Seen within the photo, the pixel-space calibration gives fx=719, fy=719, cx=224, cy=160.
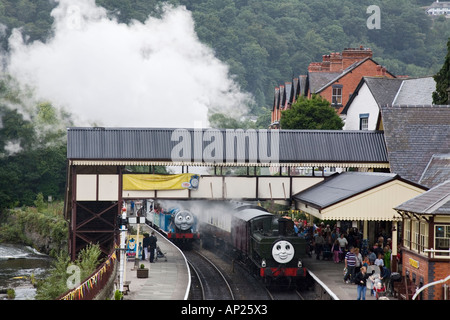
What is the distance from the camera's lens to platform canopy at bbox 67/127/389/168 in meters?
31.9

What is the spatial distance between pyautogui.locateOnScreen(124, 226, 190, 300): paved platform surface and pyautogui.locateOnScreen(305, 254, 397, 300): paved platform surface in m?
5.13

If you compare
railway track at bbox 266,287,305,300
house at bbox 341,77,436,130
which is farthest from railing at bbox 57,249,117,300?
house at bbox 341,77,436,130

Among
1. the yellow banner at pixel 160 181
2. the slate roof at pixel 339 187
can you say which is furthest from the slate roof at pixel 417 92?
the yellow banner at pixel 160 181

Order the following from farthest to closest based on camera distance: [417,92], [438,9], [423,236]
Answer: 1. [438,9]
2. [417,92]
3. [423,236]

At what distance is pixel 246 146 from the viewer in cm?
3288

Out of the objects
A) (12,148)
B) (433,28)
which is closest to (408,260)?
(12,148)

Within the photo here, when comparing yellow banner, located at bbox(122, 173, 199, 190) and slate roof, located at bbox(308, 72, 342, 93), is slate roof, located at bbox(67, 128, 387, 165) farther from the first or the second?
slate roof, located at bbox(308, 72, 342, 93)

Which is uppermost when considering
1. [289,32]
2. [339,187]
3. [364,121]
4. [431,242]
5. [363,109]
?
[289,32]

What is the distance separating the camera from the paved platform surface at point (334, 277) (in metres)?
24.1

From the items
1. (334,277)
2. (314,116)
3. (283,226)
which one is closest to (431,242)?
(334,277)

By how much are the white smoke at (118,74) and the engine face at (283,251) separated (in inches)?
1057

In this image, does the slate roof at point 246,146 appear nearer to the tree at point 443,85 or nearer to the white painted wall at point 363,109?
the tree at point 443,85

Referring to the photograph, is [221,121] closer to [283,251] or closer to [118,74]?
[118,74]

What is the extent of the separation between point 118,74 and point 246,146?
25423 mm
